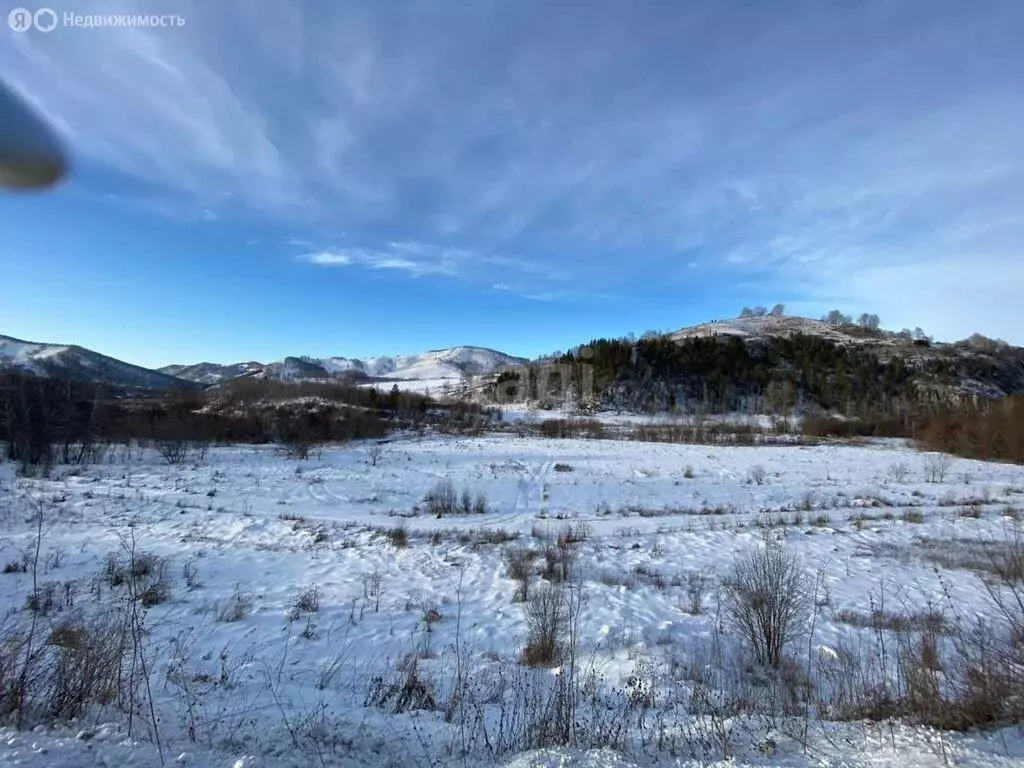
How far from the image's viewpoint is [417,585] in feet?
33.6

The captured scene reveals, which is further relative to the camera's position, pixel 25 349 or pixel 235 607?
pixel 25 349

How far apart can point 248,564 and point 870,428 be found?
220 feet

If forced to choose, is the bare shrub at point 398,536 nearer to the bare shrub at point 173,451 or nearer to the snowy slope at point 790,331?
the bare shrub at point 173,451

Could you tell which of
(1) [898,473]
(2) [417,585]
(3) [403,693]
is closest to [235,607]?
(2) [417,585]

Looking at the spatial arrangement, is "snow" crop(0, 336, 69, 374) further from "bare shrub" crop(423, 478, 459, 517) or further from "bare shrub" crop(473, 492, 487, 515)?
"bare shrub" crop(473, 492, 487, 515)

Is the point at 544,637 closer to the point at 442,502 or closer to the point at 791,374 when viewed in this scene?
the point at 442,502

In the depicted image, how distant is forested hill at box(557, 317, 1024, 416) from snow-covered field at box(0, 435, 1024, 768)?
52.3 m

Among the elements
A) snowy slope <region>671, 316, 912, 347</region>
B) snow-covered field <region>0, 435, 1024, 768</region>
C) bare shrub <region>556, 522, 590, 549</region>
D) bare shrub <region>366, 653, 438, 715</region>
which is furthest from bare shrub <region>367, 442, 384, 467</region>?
snowy slope <region>671, 316, 912, 347</region>

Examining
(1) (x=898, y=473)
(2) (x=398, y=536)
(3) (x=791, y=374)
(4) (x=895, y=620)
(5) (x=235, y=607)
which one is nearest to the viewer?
(4) (x=895, y=620)

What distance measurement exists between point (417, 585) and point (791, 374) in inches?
3680

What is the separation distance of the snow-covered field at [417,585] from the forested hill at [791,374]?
172ft

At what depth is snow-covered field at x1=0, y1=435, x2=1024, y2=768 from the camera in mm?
3400

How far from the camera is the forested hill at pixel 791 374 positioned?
79.2 m

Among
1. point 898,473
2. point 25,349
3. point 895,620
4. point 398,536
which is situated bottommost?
point 398,536
